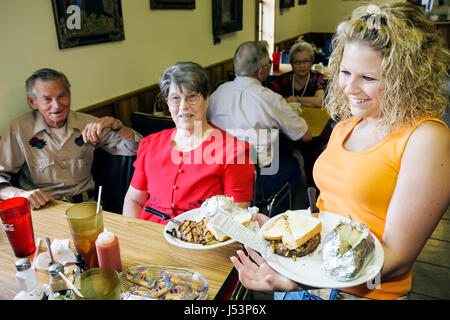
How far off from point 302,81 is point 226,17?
123 centimetres

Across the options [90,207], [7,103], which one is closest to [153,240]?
[90,207]

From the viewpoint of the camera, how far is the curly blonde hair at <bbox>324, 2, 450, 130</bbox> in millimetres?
904

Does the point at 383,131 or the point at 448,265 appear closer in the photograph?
the point at 383,131

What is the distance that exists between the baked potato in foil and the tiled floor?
1.14m

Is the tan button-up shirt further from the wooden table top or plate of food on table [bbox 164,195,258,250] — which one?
the wooden table top

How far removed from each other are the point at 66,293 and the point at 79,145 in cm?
124

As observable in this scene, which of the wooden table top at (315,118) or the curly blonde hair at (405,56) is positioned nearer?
the curly blonde hair at (405,56)

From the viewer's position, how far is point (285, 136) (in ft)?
8.20

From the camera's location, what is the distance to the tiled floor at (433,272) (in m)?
2.05

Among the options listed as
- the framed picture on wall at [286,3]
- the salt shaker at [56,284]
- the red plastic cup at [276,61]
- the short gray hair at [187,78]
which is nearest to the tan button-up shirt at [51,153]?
the short gray hair at [187,78]

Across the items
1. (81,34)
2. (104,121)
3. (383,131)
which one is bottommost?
(104,121)

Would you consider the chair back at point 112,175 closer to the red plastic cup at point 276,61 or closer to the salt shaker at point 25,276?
the salt shaker at point 25,276

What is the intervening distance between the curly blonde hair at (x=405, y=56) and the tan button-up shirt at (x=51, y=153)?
139 centimetres

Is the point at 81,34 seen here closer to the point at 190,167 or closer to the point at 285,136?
the point at 190,167
